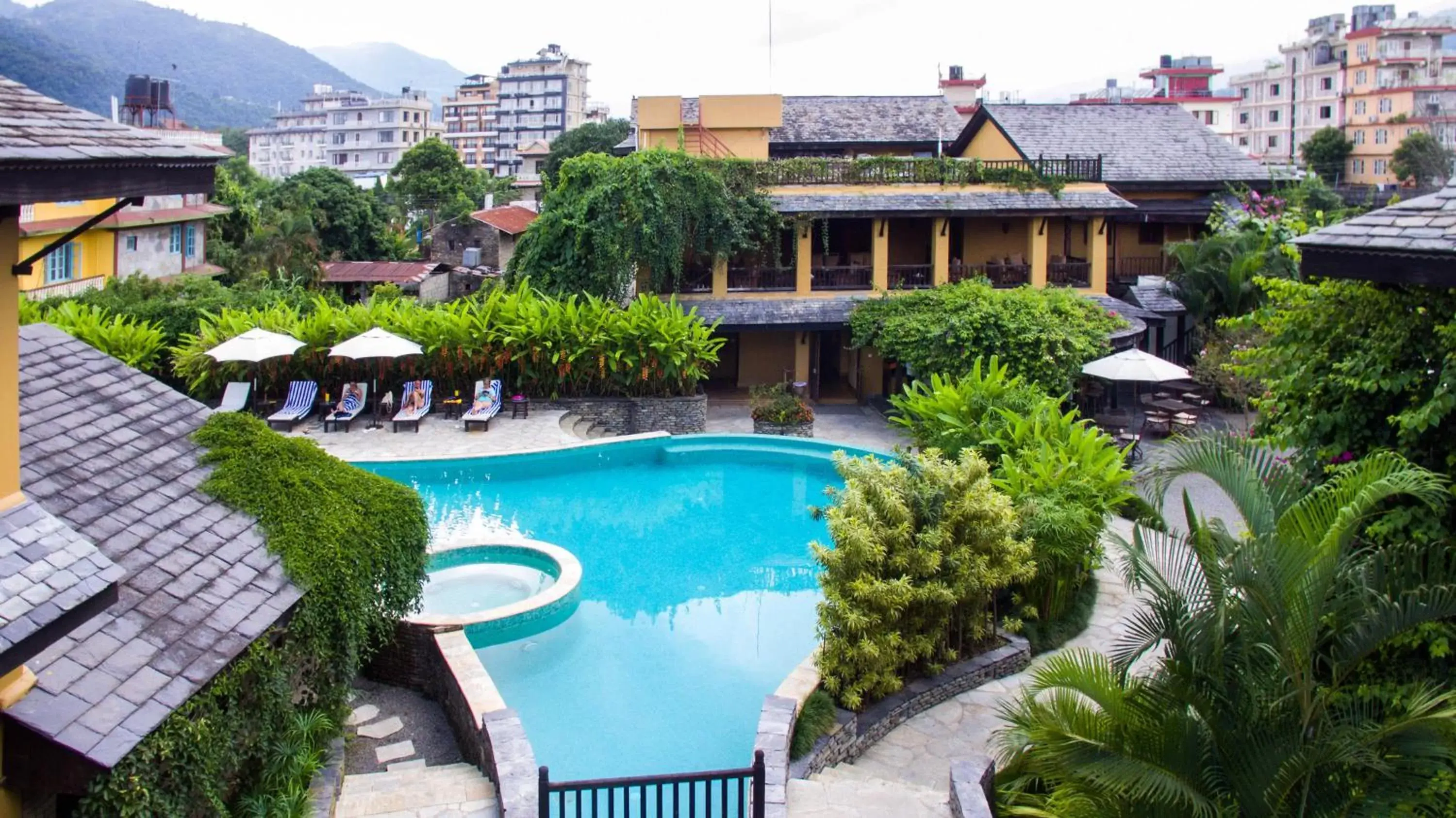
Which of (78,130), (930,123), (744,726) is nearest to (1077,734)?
(744,726)

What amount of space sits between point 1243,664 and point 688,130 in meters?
25.2

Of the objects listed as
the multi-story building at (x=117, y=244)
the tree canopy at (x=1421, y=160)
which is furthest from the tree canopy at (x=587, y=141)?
the tree canopy at (x=1421, y=160)

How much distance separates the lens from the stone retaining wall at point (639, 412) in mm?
22406

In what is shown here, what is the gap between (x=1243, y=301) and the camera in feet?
87.6

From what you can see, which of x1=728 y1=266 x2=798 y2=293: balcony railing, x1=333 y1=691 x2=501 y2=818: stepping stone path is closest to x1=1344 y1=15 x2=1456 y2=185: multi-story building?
x1=728 y1=266 x2=798 y2=293: balcony railing

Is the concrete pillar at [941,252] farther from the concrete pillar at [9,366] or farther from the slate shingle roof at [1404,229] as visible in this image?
the concrete pillar at [9,366]

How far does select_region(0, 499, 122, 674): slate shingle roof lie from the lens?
491 centimetres

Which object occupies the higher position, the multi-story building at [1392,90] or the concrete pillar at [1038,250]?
the multi-story building at [1392,90]

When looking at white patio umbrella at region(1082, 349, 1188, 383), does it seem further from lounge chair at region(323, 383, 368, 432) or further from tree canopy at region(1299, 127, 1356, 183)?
tree canopy at region(1299, 127, 1356, 183)

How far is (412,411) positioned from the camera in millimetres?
21312

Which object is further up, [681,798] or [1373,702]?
[1373,702]

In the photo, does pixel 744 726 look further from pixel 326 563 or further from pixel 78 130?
pixel 78 130

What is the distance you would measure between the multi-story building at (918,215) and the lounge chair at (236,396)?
8683mm

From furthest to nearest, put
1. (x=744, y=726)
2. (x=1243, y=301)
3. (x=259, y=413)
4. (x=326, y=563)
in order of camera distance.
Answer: (x=1243, y=301)
(x=259, y=413)
(x=744, y=726)
(x=326, y=563)
